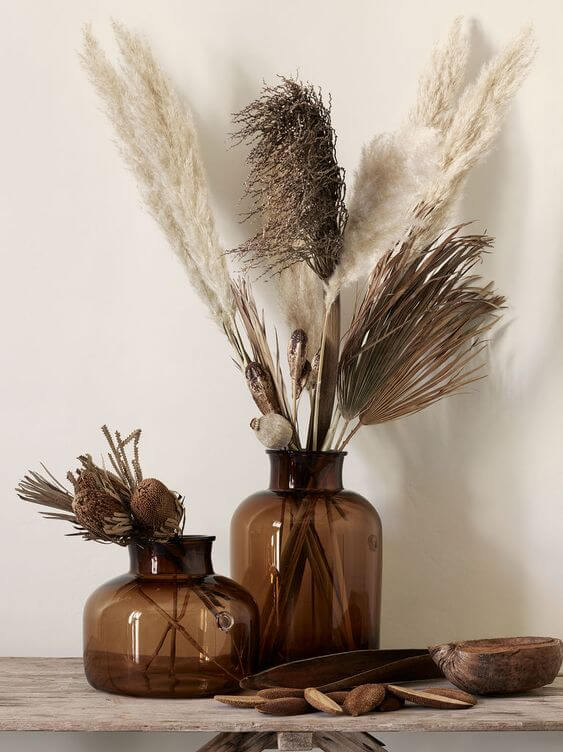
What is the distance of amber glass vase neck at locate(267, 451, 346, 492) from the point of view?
3.08ft

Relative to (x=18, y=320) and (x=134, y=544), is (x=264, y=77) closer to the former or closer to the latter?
(x=18, y=320)

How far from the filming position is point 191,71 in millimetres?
1092

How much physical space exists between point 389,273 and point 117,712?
51 cm

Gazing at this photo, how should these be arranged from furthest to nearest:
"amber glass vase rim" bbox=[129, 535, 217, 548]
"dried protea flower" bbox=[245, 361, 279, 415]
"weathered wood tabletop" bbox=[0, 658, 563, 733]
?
"dried protea flower" bbox=[245, 361, 279, 415] → "amber glass vase rim" bbox=[129, 535, 217, 548] → "weathered wood tabletop" bbox=[0, 658, 563, 733]

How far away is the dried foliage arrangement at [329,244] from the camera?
92 cm

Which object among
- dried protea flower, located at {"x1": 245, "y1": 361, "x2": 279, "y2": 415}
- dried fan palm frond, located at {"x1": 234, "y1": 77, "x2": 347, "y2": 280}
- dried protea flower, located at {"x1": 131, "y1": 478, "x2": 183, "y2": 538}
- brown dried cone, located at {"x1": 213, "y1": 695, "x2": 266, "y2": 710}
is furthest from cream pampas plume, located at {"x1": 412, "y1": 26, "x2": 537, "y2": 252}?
brown dried cone, located at {"x1": 213, "y1": 695, "x2": 266, "y2": 710}

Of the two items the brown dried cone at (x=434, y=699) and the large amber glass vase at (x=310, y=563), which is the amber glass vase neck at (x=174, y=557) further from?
the brown dried cone at (x=434, y=699)

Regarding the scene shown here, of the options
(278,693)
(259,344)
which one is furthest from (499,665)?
(259,344)

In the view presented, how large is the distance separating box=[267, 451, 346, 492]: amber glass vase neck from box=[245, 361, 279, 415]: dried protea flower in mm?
51

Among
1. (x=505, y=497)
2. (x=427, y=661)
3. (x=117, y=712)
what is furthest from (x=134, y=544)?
(x=505, y=497)

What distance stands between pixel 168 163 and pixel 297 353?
26 cm

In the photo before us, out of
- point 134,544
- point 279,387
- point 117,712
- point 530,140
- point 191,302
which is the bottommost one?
point 117,712

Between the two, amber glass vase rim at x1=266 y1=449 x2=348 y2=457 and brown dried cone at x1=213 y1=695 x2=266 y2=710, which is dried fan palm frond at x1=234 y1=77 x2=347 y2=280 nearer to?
amber glass vase rim at x1=266 y1=449 x2=348 y2=457

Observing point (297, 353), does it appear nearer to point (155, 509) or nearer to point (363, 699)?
point (155, 509)
